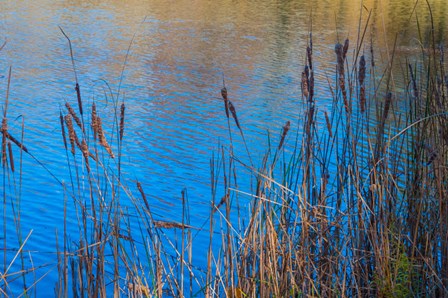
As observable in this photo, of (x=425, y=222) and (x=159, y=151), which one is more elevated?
(x=425, y=222)

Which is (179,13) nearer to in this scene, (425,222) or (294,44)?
(294,44)

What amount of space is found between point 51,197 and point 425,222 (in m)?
3.10

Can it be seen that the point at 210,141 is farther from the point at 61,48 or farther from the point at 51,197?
the point at 61,48

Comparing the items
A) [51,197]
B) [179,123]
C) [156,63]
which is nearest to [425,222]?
[51,197]

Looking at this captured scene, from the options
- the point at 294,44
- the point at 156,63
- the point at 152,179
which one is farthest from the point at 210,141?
the point at 294,44

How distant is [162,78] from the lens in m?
8.73

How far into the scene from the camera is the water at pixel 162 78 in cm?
489

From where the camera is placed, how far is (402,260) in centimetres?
198

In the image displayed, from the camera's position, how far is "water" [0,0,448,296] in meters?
4.89

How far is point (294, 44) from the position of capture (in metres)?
11.3

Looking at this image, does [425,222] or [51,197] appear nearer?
Result: [425,222]

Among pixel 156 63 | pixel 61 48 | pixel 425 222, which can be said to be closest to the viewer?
pixel 425 222

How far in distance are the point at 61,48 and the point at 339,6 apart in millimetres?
8846

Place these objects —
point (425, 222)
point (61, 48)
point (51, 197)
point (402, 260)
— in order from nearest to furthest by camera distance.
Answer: point (402, 260) < point (425, 222) < point (51, 197) < point (61, 48)
